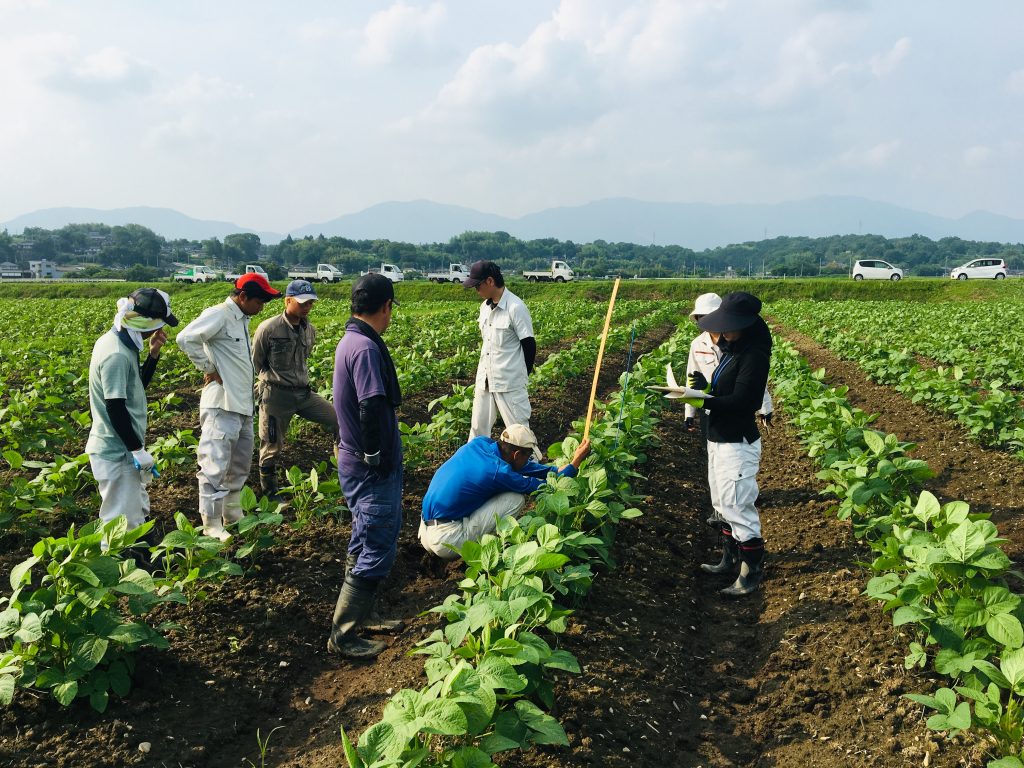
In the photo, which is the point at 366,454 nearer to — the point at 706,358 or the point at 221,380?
the point at 221,380

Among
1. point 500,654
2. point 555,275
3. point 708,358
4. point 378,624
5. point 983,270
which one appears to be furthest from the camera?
point 555,275

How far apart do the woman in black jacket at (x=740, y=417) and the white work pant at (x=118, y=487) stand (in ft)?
12.3

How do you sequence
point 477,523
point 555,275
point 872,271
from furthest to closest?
point 555,275 → point 872,271 → point 477,523

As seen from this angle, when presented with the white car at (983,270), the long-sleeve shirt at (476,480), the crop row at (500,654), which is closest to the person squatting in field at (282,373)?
the long-sleeve shirt at (476,480)

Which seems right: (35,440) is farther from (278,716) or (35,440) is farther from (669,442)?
(669,442)

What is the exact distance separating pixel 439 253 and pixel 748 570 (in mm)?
116167

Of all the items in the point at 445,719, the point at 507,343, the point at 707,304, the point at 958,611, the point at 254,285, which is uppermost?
the point at 254,285

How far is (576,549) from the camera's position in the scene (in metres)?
3.87

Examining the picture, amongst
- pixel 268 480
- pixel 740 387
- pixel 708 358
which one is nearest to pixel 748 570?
pixel 740 387

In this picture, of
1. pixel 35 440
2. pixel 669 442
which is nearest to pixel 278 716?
pixel 35 440

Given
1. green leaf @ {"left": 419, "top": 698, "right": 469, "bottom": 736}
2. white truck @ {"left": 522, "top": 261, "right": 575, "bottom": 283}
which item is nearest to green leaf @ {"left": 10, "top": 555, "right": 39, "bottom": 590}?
green leaf @ {"left": 419, "top": 698, "right": 469, "bottom": 736}

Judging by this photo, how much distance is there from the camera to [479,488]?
4496mm

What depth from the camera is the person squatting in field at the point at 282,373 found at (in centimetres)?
573

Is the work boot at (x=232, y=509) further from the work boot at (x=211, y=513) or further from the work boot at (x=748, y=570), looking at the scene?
the work boot at (x=748, y=570)
